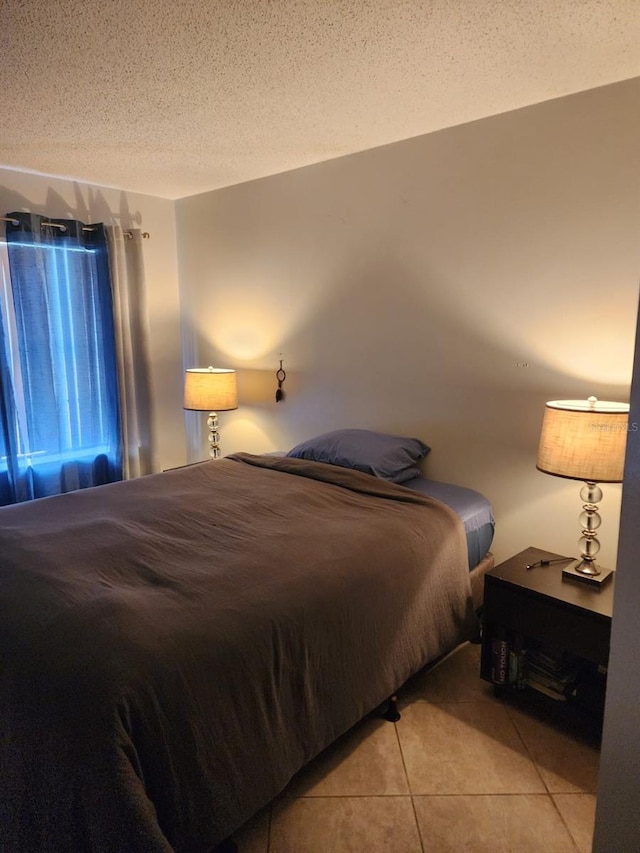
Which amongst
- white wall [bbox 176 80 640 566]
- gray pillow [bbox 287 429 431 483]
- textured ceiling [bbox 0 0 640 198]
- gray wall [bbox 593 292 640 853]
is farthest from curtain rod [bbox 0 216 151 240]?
gray wall [bbox 593 292 640 853]

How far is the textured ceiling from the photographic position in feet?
5.20

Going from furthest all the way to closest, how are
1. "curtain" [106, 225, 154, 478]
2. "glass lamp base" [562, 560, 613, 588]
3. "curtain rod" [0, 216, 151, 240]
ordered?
"curtain" [106, 225, 154, 478] → "curtain rod" [0, 216, 151, 240] → "glass lamp base" [562, 560, 613, 588]

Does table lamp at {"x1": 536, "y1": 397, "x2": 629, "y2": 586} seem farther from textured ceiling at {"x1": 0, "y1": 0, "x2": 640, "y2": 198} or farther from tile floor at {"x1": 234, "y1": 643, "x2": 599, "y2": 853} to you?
textured ceiling at {"x1": 0, "y1": 0, "x2": 640, "y2": 198}

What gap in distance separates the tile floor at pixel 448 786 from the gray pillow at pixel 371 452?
97 centimetres

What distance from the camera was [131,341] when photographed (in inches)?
145

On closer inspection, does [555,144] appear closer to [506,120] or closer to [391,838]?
[506,120]

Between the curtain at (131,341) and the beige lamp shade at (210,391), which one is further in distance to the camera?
the curtain at (131,341)

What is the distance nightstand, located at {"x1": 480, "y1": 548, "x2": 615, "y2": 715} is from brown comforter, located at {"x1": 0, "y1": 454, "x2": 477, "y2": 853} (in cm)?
15

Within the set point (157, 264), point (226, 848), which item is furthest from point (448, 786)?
point (157, 264)

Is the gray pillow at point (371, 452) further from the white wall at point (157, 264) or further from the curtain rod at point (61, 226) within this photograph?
the curtain rod at point (61, 226)

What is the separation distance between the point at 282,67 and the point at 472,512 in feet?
6.20

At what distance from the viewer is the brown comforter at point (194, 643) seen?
3.54ft

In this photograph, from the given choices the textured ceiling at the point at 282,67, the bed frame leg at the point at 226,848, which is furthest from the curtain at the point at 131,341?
the bed frame leg at the point at 226,848

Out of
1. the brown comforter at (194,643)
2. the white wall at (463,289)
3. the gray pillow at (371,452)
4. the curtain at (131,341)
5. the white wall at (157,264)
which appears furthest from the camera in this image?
the curtain at (131,341)
